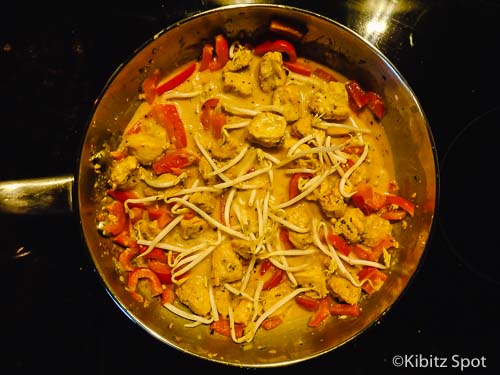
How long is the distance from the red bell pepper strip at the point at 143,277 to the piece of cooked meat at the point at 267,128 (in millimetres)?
1115

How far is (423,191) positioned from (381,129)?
52 cm

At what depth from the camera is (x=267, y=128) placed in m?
3.07

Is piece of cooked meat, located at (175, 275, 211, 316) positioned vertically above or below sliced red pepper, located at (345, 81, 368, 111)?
below

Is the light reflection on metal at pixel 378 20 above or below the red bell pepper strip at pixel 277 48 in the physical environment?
above

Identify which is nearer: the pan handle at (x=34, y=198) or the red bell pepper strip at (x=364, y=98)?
the pan handle at (x=34, y=198)

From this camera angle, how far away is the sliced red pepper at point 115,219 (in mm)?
3156

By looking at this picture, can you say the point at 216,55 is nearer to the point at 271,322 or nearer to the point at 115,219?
the point at 115,219

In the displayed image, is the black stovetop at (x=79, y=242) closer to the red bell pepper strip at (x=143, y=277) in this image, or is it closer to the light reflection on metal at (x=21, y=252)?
the light reflection on metal at (x=21, y=252)

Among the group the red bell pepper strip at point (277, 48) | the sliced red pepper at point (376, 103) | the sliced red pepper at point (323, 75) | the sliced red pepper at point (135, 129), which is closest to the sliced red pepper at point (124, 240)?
the sliced red pepper at point (135, 129)

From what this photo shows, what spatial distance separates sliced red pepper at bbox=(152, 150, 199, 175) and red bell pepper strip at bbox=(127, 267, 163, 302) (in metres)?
0.66

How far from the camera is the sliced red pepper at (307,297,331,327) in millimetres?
3252

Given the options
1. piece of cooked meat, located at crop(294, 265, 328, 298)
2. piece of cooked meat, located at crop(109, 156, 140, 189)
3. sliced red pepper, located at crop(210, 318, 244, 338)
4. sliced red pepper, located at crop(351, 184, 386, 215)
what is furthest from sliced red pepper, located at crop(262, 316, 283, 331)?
piece of cooked meat, located at crop(109, 156, 140, 189)

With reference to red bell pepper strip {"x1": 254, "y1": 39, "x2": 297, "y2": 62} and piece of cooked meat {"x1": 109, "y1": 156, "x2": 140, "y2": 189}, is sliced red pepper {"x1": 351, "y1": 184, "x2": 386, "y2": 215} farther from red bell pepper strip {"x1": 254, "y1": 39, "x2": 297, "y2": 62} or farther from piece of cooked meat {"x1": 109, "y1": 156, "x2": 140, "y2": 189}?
piece of cooked meat {"x1": 109, "y1": 156, "x2": 140, "y2": 189}

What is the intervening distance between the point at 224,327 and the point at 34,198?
1429mm
